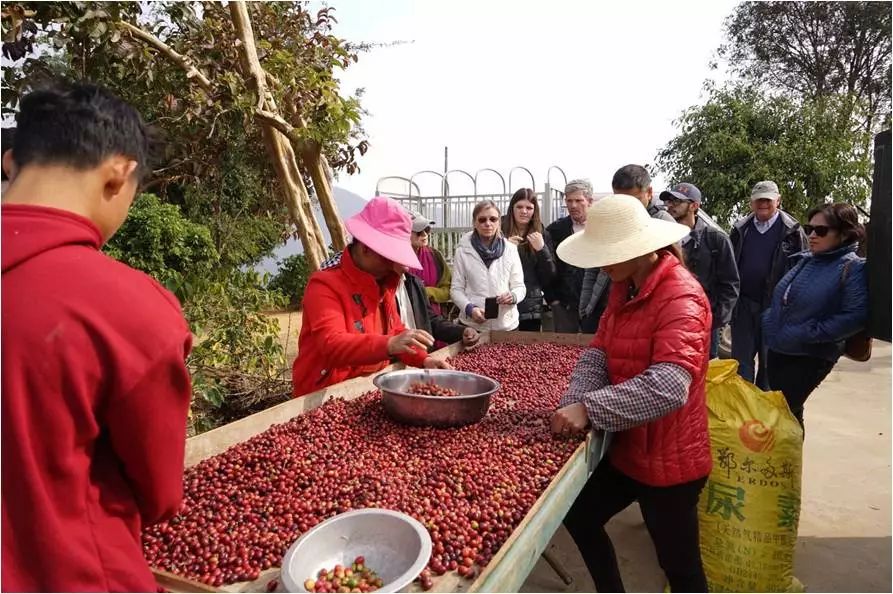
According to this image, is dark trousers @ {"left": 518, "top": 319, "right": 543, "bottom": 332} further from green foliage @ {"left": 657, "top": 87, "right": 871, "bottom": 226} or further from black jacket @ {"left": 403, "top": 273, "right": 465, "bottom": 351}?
green foliage @ {"left": 657, "top": 87, "right": 871, "bottom": 226}

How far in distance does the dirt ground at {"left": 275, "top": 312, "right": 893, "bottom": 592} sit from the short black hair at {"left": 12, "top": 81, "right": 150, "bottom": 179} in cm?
292

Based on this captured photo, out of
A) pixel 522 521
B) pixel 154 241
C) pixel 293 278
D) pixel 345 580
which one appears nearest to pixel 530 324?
pixel 154 241

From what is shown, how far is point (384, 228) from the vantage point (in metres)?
2.76

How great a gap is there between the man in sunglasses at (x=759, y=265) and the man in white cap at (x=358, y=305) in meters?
3.92

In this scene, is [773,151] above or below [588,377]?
above

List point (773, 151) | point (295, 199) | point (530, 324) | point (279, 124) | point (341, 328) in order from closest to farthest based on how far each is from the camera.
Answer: point (341, 328) → point (530, 324) → point (279, 124) → point (295, 199) → point (773, 151)

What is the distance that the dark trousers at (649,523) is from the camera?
228 cm

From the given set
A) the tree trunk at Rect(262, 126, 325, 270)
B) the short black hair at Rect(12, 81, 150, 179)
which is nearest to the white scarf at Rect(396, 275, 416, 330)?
the short black hair at Rect(12, 81, 150, 179)

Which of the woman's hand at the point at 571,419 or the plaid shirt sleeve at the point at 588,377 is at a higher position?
the plaid shirt sleeve at the point at 588,377

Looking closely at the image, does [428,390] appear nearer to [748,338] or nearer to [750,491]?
[750,491]

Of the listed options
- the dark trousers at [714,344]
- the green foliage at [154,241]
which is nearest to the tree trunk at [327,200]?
the green foliage at [154,241]

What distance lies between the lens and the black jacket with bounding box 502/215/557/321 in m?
5.22

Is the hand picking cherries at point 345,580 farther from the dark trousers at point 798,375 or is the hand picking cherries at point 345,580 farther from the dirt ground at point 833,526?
the dark trousers at point 798,375

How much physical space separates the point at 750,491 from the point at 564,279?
2.80 metres
